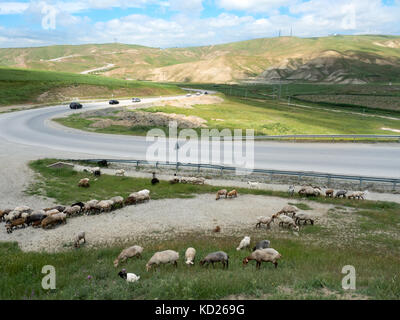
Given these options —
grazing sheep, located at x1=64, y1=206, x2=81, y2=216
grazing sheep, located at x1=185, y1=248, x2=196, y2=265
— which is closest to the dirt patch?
grazing sheep, located at x1=64, y1=206, x2=81, y2=216

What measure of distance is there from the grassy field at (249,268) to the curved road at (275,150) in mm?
10990

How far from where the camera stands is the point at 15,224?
17.7 metres

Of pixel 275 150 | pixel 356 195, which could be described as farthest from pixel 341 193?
pixel 275 150

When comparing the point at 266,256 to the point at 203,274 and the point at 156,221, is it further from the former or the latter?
the point at 156,221

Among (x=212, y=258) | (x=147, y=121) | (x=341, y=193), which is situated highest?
(x=147, y=121)

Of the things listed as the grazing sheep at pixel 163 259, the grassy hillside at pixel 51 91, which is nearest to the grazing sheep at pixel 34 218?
the grazing sheep at pixel 163 259

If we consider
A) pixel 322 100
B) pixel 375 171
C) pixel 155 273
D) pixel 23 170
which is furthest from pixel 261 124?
pixel 322 100

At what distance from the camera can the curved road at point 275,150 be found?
1255 inches

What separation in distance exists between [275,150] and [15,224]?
30.1 meters

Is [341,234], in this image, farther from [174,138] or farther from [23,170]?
[174,138]

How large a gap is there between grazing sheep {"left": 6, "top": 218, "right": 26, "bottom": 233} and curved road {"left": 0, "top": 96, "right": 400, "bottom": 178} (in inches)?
693

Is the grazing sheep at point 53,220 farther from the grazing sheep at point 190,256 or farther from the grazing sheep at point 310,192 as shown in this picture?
the grazing sheep at point 310,192
